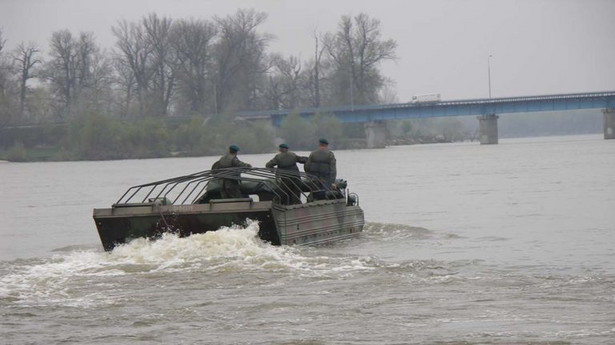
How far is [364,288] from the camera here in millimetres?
16766

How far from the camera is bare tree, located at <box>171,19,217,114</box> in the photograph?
384ft

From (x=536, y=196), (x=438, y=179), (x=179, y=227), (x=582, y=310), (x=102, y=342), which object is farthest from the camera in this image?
(x=438, y=179)

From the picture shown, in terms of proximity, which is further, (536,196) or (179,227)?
(536,196)

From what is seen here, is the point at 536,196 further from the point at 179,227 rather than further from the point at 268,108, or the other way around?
the point at 268,108

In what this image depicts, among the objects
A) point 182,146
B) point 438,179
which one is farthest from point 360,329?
point 182,146

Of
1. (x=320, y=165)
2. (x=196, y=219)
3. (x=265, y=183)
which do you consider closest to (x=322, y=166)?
(x=320, y=165)

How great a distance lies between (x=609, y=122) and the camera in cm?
11988

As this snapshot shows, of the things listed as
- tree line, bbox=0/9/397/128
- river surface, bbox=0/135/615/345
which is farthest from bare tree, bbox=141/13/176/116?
river surface, bbox=0/135/615/345

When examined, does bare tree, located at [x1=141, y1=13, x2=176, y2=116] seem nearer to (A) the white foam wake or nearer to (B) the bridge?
(B) the bridge

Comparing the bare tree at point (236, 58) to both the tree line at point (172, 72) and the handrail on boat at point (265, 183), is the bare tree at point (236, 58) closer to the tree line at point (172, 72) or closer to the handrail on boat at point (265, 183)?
the tree line at point (172, 72)

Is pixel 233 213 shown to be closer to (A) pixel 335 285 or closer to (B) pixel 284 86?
(A) pixel 335 285

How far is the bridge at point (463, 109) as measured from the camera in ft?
383

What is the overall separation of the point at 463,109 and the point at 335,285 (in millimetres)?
105472

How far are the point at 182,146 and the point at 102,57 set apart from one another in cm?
2582
